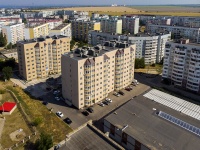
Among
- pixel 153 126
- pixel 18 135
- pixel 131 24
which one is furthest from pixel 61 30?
pixel 153 126

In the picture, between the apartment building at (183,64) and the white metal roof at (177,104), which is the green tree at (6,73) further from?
the apartment building at (183,64)

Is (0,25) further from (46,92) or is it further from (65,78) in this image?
(65,78)

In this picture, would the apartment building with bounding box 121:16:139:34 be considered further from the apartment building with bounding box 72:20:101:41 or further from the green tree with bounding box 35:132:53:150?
the green tree with bounding box 35:132:53:150

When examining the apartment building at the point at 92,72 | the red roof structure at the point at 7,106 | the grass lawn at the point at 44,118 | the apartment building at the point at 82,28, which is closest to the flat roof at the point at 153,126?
the grass lawn at the point at 44,118

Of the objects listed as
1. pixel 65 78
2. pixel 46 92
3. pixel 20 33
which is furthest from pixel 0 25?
pixel 65 78

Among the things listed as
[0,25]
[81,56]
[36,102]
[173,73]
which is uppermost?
[0,25]

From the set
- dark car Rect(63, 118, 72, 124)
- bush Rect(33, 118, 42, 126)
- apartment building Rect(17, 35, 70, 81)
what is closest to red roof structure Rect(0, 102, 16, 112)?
bush Rect(33, 118, 42, 126)
